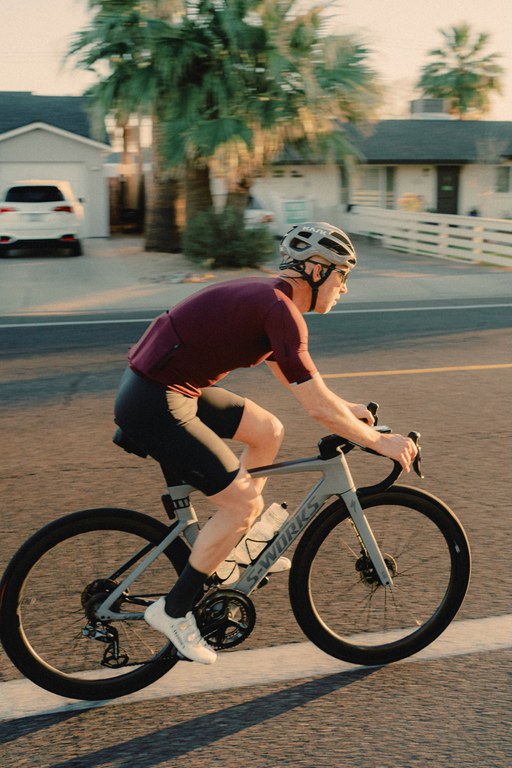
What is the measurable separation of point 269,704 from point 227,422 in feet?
3.42

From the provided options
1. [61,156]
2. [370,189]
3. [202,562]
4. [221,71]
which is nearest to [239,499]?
[202,562]

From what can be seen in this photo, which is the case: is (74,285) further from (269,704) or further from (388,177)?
(388,177)

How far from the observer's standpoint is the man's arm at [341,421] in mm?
3211

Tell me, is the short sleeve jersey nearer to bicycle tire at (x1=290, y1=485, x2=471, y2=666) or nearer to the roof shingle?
bicycle tire at (x1=290, y1=485, x2=471, y2=666)

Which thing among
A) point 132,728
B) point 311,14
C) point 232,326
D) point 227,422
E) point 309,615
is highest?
point 311,14

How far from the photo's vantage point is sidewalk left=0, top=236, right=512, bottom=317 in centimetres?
1552

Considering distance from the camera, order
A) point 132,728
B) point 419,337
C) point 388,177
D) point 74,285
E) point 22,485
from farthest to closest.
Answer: point 388,177
point 74,285
point 419,337
point 22,485
point 132,728

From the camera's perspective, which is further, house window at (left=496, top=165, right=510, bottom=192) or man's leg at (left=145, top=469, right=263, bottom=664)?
house window at (left=496, top=165, right=510, bottom=192)

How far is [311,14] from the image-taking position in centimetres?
1967

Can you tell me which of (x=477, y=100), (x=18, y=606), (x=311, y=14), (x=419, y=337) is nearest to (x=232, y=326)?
(x=18, y=606)

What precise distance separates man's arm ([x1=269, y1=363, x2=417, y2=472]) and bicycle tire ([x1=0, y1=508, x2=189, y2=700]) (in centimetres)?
72

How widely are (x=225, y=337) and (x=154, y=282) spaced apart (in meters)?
14.9

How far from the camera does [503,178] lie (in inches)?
1558

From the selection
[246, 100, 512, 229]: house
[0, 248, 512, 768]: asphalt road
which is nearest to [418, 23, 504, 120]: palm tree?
[246, 100, 512, 229]: house
